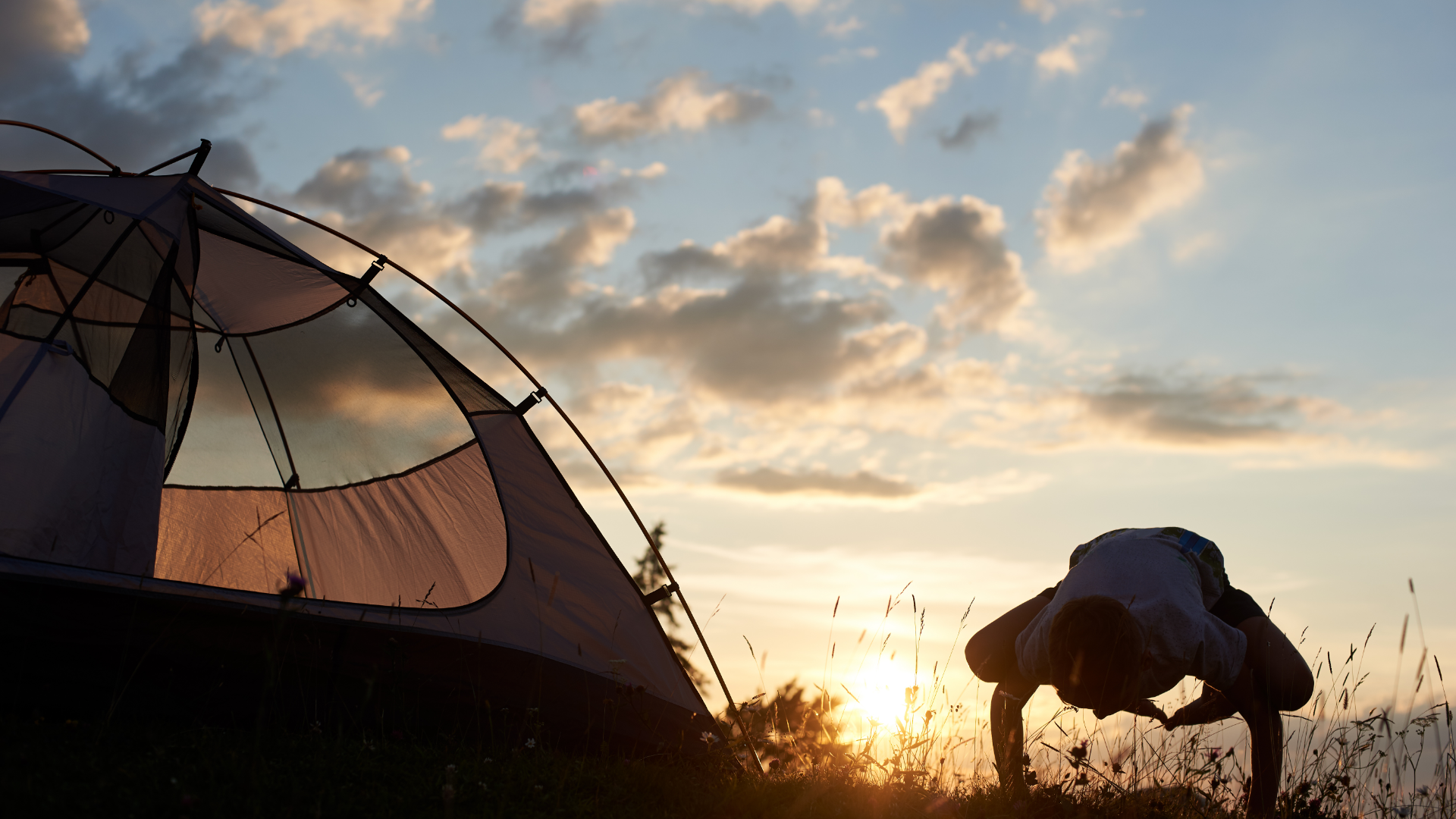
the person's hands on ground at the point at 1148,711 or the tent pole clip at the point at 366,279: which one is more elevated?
the tent pole clip at the point at 366,279

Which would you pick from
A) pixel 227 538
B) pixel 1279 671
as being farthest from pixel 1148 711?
pixel 227 538

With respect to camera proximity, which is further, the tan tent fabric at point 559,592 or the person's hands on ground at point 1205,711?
the tan tent fabric at point 559,592

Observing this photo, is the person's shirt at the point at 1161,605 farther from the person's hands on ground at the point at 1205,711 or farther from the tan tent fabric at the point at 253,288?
the tan tent fabric at the point at 253,288

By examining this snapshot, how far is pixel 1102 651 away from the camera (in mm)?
3037

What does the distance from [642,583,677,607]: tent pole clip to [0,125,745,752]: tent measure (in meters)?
0.02

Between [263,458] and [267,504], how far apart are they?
251 mm

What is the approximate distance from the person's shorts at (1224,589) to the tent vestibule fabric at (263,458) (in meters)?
2.27

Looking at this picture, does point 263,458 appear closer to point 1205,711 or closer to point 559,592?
point 559,592

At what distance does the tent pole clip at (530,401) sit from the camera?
A: 16.4 feet

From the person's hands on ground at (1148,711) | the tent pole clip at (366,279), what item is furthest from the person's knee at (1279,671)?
the tent pole clip at (366,279)

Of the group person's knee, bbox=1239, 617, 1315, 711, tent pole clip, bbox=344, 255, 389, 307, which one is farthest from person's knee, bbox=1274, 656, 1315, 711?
tent pole clip, bbox=344, 255, 389, 307

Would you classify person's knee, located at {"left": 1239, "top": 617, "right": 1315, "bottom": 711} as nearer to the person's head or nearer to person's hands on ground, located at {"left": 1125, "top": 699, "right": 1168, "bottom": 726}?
person's hands on ground, located at {"left": 1125, "top": 699, "right": 1168, "bottom": 726}

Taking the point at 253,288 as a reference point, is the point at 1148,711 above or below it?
below

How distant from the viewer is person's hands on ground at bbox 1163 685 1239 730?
3.67 meters
